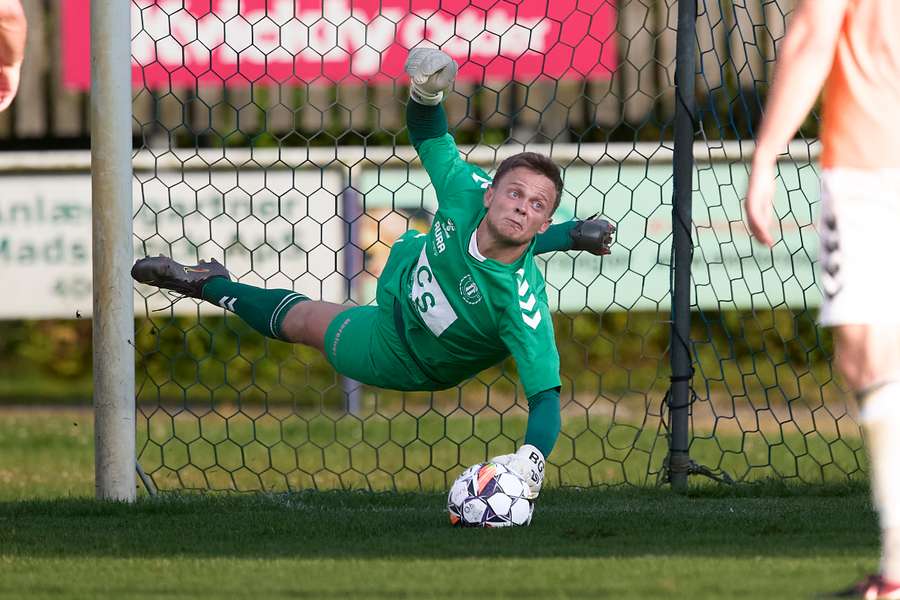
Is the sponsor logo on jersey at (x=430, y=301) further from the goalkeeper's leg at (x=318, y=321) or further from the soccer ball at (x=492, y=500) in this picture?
the soccer ball at (x=492, y=500)

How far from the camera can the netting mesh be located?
316 inches

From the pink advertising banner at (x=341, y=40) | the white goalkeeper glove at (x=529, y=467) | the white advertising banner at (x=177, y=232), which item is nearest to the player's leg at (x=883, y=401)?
the white goalkeeper glove at (x=529, y=467)

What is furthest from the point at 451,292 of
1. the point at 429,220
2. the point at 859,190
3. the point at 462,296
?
the point at 429,220

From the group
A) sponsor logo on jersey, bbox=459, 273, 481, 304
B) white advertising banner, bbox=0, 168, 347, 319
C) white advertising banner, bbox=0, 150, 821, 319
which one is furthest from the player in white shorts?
white advertising banner, bbox=0, 168, 347, 319

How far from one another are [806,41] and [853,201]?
0.35 metres

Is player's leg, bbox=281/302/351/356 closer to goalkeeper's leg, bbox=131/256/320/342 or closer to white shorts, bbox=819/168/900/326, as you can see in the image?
goalkeeper's leg, bbox=131/256/320/342

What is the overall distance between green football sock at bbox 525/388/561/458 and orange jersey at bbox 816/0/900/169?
67.4 inches

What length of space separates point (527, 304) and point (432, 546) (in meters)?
1.03

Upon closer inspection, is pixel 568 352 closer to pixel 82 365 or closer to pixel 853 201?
pixel 82 365

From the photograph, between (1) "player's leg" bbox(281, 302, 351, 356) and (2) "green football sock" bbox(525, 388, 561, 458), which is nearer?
(2) "green football sock" bbox(525, 388, 561, 458)

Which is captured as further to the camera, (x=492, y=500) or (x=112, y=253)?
(x=112, y=253)

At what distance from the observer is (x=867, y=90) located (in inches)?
126

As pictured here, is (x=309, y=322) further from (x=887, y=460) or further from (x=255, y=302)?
(x=887, y=460)

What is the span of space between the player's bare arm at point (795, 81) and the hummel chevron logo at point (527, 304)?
71.4 inches
